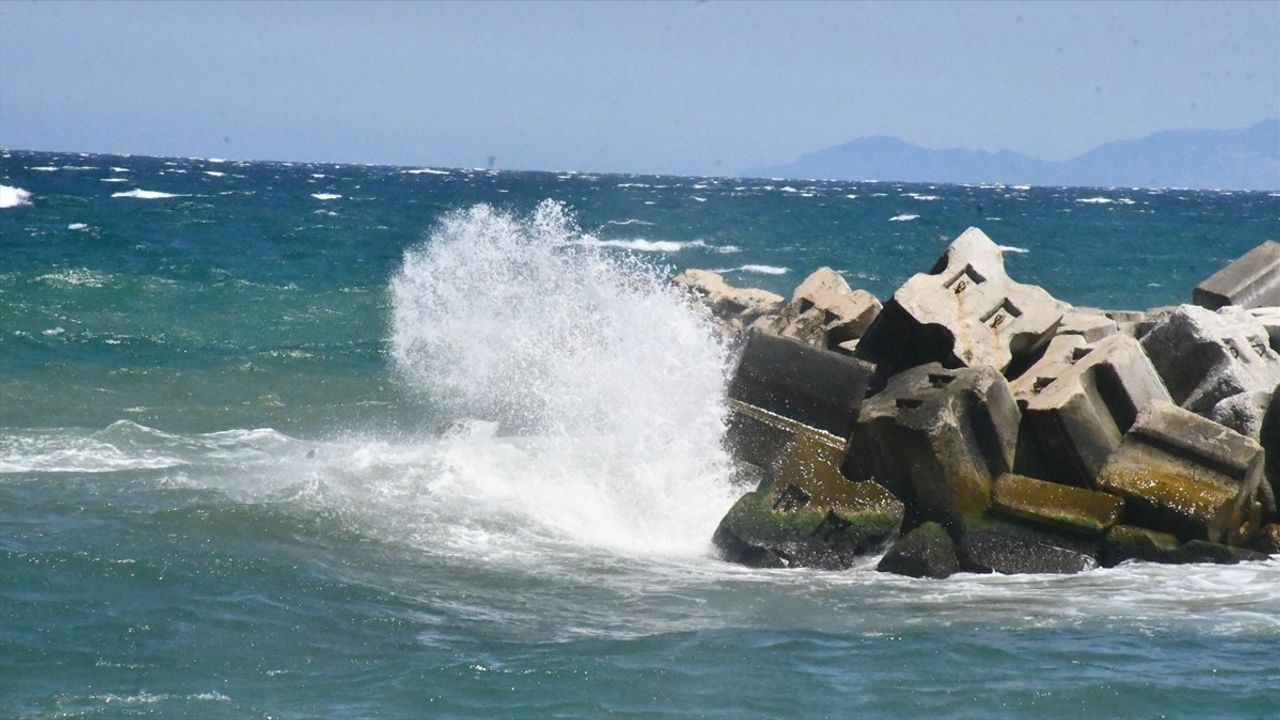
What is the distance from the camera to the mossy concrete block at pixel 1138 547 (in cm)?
976

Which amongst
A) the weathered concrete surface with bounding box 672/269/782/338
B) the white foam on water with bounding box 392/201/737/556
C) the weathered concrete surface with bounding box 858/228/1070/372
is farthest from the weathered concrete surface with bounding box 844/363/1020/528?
the weathered concrete surface with bounding box 672/269/782/338

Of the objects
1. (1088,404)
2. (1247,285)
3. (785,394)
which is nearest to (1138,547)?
Answer: (1088,404)

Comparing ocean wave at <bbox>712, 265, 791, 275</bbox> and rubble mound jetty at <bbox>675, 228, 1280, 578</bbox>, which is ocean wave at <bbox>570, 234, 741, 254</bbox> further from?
rubble mound jetty at <bbox>675, 228, 1280, 578</bbox>

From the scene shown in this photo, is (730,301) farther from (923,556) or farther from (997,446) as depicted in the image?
(923,556)

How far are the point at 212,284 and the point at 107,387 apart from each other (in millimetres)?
10965

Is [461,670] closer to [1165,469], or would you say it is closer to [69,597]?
[69,597]

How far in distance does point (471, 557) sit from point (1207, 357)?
567 centimetres

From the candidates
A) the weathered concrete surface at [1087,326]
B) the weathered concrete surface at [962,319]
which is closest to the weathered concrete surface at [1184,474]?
the weathered concrete surface at [962,319]

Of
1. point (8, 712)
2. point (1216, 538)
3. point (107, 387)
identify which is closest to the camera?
point (8, 712)

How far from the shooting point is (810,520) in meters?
10.2

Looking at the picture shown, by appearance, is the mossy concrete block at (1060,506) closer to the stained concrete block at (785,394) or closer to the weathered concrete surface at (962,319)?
A: the weathered concrete surface at (962,319)

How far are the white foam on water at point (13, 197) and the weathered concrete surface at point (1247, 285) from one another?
4296 centimetres

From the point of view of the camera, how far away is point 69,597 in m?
8.73

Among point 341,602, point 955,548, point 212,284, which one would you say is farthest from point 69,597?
point 212,284
